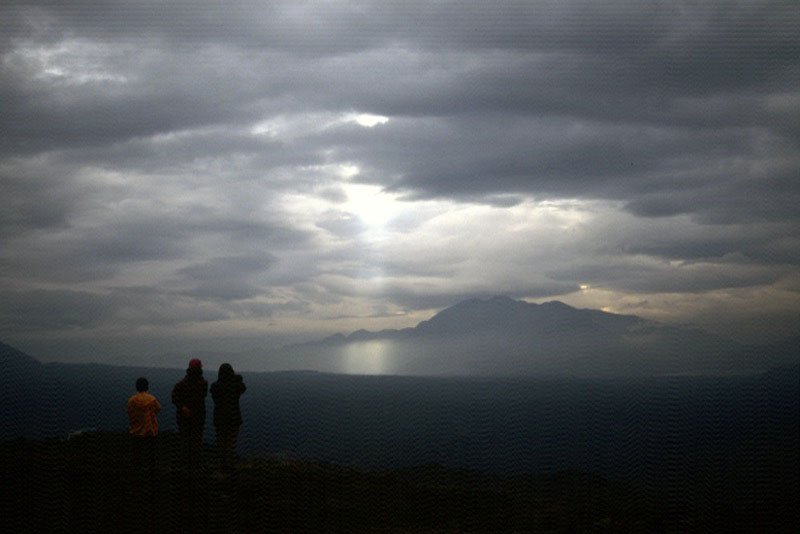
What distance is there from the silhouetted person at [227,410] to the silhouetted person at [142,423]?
1.46 metres

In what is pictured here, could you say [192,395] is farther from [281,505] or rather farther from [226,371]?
[281,505]

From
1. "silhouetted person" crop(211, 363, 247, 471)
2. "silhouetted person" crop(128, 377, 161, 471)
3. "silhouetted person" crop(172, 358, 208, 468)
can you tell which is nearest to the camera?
"silhouetted person" crop(128, 377, 161, 471)

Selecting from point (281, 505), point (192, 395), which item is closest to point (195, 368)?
point (192, 395)

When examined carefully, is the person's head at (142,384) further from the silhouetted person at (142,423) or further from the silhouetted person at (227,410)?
the silhouetted person at (227,410)

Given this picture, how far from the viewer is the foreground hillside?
1236 centimetres

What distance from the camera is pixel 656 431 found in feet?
469

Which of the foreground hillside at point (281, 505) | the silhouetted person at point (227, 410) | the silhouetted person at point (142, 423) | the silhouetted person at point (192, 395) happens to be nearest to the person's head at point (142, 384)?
the silhouetted person at point (142, 423)

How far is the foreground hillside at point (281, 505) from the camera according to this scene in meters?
12.4

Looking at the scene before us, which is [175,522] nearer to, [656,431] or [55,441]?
[55,441]

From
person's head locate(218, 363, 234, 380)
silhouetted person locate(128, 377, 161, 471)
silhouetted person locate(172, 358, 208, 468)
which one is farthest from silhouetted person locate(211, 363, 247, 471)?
silhouetted person locate(128, 377, 161, 471)

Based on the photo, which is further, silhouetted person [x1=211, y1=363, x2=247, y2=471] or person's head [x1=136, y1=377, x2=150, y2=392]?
silhouetted person [x1=211, y1=363, x2=247, y2=471]

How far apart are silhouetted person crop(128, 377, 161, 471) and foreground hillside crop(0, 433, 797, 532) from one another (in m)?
0.54

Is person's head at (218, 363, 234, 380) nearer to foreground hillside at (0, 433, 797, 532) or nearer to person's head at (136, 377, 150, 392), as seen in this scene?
person's head at (136, 377, 150, 392)

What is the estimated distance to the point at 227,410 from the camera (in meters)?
15.5
